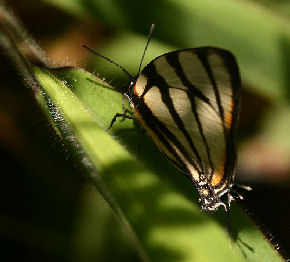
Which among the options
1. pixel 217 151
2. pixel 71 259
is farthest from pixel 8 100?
pixel 217 151

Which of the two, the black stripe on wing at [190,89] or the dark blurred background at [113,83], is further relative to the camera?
the dark blurred background at [113,83]

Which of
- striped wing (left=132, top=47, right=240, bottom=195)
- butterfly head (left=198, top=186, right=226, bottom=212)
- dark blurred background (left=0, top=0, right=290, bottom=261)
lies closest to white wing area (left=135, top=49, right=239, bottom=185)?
striped wing (left=132, top=47, right=240, bottom=195)

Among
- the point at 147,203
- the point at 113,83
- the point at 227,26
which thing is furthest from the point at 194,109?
the point at 113,83

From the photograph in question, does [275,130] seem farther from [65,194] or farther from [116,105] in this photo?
[116,105]

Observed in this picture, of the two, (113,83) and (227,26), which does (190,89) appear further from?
(113,83)

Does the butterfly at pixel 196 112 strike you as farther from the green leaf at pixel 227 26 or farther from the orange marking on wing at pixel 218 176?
the green leaf at pixel 227 26

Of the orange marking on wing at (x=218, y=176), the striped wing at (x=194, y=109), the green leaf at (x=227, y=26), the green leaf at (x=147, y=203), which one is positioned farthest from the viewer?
the green leaf at (x=227, y=26)

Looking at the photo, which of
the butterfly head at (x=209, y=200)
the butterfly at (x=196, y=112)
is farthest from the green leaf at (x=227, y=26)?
the butterfly head at (x=209, y=200)
